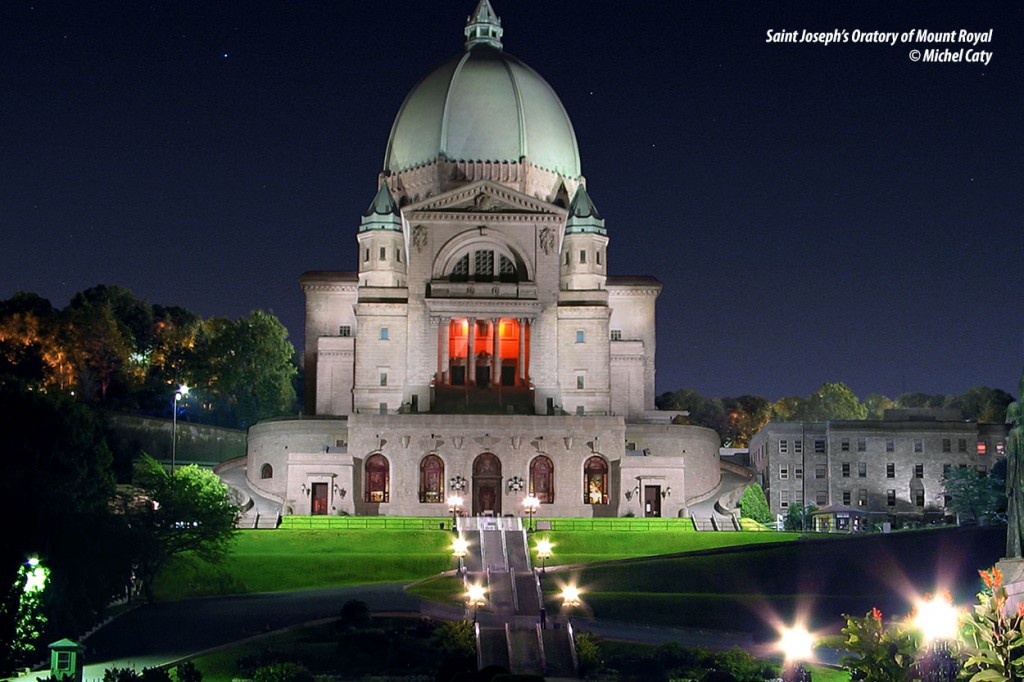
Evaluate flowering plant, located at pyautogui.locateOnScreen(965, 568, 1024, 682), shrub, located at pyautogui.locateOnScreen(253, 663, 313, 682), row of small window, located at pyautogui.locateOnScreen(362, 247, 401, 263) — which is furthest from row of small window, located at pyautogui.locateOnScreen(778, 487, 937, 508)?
flowering plant, located at pyautogui.locateOnScreen(965, 568, 1024, 682)

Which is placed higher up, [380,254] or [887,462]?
[380,254]

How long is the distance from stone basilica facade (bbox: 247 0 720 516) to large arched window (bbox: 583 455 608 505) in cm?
8

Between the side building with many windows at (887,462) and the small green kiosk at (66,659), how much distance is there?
6469 cm

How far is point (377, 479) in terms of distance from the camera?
3516 inches

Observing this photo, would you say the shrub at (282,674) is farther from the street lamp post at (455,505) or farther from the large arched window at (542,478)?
the large arched window at (542,478)

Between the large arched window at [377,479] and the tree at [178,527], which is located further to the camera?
the large arched window at [377,479]

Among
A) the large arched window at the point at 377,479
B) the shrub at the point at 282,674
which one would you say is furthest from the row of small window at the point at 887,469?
the shrub at the point at 282,674

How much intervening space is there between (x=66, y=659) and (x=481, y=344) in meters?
52.1

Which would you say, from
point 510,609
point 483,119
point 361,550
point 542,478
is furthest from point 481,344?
point 510,609

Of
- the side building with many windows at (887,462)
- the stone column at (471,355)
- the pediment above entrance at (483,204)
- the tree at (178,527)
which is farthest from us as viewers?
the side building with many windows at (887,462)

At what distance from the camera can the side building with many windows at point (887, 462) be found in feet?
346

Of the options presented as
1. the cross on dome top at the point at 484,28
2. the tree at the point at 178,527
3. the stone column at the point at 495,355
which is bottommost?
the tree at the point at 178,527

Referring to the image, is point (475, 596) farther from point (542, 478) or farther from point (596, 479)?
point (596, 479)

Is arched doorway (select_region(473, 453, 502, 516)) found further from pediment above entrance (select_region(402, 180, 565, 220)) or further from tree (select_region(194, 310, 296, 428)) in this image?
tree (select_region(194, 310, 296, 428))
